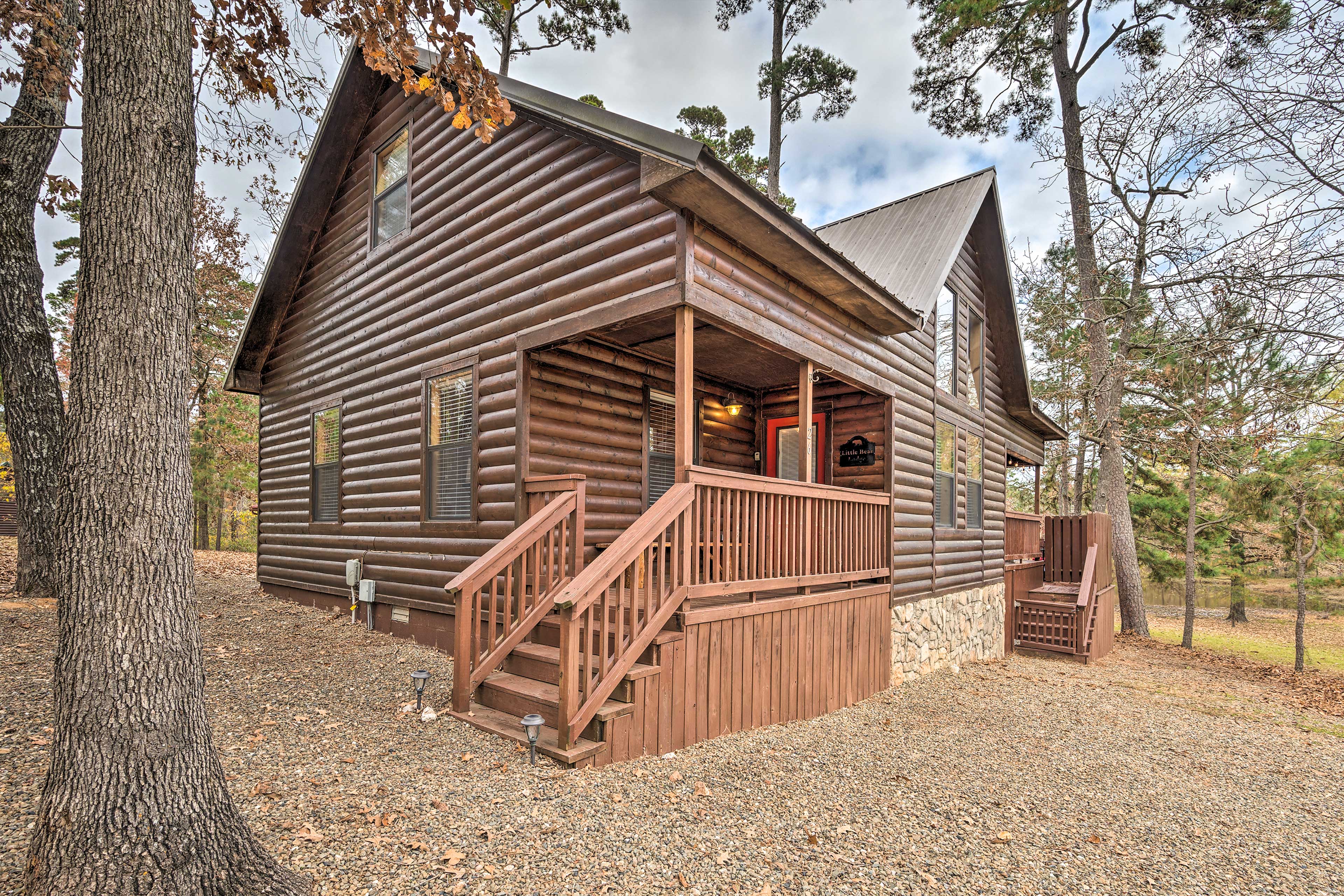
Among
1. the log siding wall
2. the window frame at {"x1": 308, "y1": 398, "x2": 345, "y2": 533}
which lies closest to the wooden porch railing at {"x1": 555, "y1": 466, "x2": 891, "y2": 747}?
the log siding wall

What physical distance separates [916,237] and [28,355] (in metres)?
12.1

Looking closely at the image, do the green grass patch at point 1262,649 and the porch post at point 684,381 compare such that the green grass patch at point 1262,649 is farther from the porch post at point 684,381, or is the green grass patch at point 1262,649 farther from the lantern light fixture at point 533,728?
the lantern light fixture at point 533,728

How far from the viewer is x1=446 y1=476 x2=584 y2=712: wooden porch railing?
4.66 m

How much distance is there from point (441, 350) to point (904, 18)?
15578 mm

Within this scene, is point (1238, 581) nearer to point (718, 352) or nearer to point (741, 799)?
point (718, 352)

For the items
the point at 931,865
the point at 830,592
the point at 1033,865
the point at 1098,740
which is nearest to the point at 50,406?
the point at 830,592

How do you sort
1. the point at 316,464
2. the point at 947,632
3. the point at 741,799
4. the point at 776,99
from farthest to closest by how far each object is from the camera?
the point at 776,99, the point at 947,632, the point at 316,464, the point at 741,799

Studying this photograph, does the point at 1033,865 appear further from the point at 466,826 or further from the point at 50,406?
the point at 50,406

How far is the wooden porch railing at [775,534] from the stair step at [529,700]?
102 cm

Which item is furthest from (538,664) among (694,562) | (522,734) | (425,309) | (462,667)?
(425,309)

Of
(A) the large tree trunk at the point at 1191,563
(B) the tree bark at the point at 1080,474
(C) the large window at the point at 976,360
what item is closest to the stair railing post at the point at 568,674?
(C) the large window at the point at 976,360

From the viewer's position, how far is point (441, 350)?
736cm

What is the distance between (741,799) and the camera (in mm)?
3959

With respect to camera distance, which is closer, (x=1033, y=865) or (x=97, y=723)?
(x=97, y=723)
